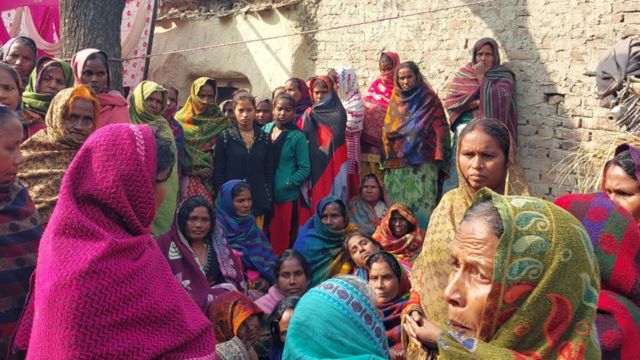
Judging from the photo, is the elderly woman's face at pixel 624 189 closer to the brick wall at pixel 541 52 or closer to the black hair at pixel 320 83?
the brick wall at pixel 541 52

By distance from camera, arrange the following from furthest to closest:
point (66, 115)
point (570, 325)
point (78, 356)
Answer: point (66, 115)
point (78, 356)
point (570, 325)

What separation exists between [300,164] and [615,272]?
14.8 ft

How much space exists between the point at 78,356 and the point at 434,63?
5995 millimetres

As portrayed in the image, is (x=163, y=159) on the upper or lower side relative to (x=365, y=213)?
upper

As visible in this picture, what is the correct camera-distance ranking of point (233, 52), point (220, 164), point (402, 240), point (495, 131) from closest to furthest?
point (495, 131) → point (402, 240) → point (220, 164) → point (233, 52)

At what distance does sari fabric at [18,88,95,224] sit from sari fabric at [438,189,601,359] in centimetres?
266

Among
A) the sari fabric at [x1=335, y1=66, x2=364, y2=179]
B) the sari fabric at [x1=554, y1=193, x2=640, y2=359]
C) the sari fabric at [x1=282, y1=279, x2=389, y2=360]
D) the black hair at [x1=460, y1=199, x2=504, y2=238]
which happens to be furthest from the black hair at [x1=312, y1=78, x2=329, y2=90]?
the black hair at [x1=460, y1=199, x2=504, y2=238]

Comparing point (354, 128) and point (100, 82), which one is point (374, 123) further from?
point (100, 82)

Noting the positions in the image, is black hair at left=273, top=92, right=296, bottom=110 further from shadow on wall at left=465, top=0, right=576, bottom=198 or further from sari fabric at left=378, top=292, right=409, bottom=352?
sari fabric at left=378, top=292, right=409, bottom=352

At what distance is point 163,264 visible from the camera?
2.32 metres

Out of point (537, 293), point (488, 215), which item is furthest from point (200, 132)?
point (537, 293)

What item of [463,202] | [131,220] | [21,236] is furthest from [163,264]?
[463,202]

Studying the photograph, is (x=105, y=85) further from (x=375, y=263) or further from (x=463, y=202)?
(x=463, y=202)

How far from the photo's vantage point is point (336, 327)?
2.34 metres
